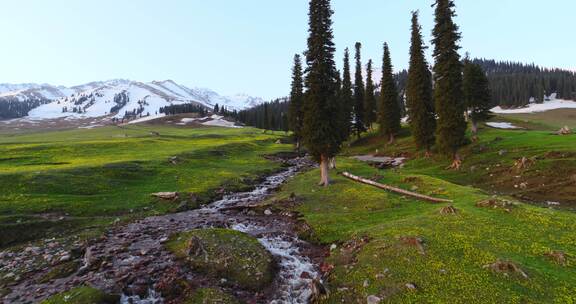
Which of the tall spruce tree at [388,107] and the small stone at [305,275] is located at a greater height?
the tall spruce tree at [388,107]

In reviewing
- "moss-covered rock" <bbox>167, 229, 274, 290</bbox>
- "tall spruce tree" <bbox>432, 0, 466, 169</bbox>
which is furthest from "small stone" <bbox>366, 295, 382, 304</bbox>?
"tall spruce tree" <bbox>432, 0, 466, 169</bbox>

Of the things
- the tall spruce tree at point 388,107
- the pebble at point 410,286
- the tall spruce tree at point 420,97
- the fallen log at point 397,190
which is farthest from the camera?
the tall spruce tree at point 388,107

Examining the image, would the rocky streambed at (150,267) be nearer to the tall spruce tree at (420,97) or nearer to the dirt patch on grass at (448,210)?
the dirt patch on grass at (448,210)

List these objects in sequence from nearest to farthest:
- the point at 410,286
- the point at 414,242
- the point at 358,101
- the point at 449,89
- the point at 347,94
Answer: the point at 410,286, the point at 414,242, the point at 449,89, the point at 347,94, the point at 358,101

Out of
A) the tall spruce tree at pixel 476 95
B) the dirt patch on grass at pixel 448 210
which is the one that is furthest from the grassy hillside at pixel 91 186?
the tall spruce tree at pixel 476 95

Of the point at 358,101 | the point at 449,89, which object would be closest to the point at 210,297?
the point at 449,89

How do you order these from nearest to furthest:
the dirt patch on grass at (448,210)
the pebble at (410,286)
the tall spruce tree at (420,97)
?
the pebble at (410,286), the dirt patch on grass at (448,210), the tall spruce tree at (420,97)

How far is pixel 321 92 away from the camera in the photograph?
117 feet

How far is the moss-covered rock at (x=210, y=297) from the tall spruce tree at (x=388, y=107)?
6849 cm

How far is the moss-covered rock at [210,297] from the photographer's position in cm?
1259

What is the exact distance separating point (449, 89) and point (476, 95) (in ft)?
65.9

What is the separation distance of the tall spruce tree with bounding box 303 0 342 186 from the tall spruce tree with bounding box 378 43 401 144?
42970mm

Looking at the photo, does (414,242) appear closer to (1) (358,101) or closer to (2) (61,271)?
(2) (61,271)

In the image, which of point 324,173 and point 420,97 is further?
point 420,97
